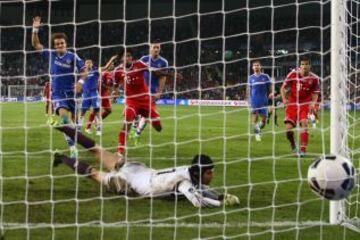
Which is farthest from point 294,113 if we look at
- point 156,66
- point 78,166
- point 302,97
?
point 78,166

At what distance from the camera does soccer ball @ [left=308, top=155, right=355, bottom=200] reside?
491 centimetres

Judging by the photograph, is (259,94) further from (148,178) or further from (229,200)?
(148,178)

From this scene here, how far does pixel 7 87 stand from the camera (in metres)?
31.8

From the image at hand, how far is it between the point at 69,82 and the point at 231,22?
17.2 m

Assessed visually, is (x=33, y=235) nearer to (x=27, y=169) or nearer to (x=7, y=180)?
(x=7, y=180)

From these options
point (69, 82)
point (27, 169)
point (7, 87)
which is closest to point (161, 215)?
point (27, 169)

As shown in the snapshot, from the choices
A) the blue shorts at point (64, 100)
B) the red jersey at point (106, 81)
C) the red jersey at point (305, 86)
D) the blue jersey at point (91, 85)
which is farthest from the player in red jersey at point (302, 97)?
the blue jersey at point (91, 85)

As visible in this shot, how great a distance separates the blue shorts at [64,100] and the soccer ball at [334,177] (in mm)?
5387

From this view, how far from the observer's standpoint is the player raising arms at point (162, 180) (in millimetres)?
5898

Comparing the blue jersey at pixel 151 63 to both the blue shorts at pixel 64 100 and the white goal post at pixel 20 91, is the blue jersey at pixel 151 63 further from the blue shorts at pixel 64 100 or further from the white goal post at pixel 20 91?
the white goal post at pixel 20 91

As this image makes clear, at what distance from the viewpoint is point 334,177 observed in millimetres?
4898

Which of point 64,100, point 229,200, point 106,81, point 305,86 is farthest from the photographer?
point 106,81

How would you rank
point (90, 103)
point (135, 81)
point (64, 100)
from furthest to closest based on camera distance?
point (90, 103), point (135, 81), point (64, 100)

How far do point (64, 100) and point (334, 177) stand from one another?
5.61m
